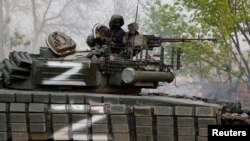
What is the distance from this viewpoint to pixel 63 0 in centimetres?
6544

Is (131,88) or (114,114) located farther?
(131,88)

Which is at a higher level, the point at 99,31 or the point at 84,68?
the point at 99,31

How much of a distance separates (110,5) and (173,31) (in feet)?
158

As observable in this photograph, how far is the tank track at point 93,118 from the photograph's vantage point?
8594 mm

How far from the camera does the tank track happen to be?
8.59 meters

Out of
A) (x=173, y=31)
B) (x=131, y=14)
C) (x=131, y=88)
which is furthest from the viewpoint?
(x=131, y=14)

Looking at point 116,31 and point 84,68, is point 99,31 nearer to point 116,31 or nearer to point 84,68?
point 116,31

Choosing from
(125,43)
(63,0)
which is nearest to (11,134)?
(125,43)

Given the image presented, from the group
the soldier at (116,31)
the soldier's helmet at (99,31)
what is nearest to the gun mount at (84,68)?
the soldier at (116,31)

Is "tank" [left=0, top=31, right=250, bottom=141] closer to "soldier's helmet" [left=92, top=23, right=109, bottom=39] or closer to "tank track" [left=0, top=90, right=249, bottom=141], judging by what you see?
"tank track" [left=0, top=90, right=249, bottom=141]

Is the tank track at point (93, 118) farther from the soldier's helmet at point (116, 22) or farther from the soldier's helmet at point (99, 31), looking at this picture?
the soldier's helmet at point (116, 22)

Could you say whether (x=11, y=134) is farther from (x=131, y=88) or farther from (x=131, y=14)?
(x=131, y=14)

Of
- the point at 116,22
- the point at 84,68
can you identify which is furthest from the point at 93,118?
the point at 116,22

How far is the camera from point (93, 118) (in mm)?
8664
